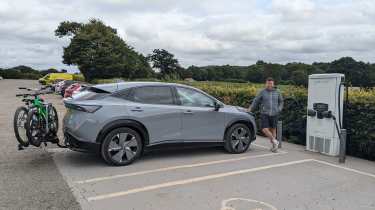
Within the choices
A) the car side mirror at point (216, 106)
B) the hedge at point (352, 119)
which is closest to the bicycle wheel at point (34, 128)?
the car side mirror at point (216, 106)

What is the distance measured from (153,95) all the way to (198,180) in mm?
2054

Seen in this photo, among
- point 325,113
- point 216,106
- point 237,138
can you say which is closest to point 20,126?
point 216,106

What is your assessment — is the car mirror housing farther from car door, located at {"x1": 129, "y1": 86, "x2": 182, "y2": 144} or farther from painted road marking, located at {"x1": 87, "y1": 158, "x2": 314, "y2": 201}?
painted road marking, located at {"x1": 87, "y1": 158, "x2": 314, "y2": 201}

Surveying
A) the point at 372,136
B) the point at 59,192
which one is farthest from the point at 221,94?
the point at 59,192

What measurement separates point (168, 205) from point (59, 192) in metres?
1.53

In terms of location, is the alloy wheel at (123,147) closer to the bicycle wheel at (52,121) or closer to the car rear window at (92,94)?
the car rear window at (92,94)

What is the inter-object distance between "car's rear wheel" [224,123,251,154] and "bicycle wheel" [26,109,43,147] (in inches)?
143

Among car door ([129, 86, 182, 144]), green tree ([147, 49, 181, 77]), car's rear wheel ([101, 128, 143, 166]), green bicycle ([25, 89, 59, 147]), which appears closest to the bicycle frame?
green bicycle ([25, 89, 59, 147])

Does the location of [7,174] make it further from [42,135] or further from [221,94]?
[221,94]

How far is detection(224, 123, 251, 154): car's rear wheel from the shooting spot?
8.35 m

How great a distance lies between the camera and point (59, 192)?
213 inches

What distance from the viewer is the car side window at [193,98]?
787 centimetres

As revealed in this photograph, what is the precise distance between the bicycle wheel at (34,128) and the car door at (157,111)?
5.33 ft

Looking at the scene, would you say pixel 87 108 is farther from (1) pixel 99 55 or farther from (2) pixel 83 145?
(1) pixel 99 55
